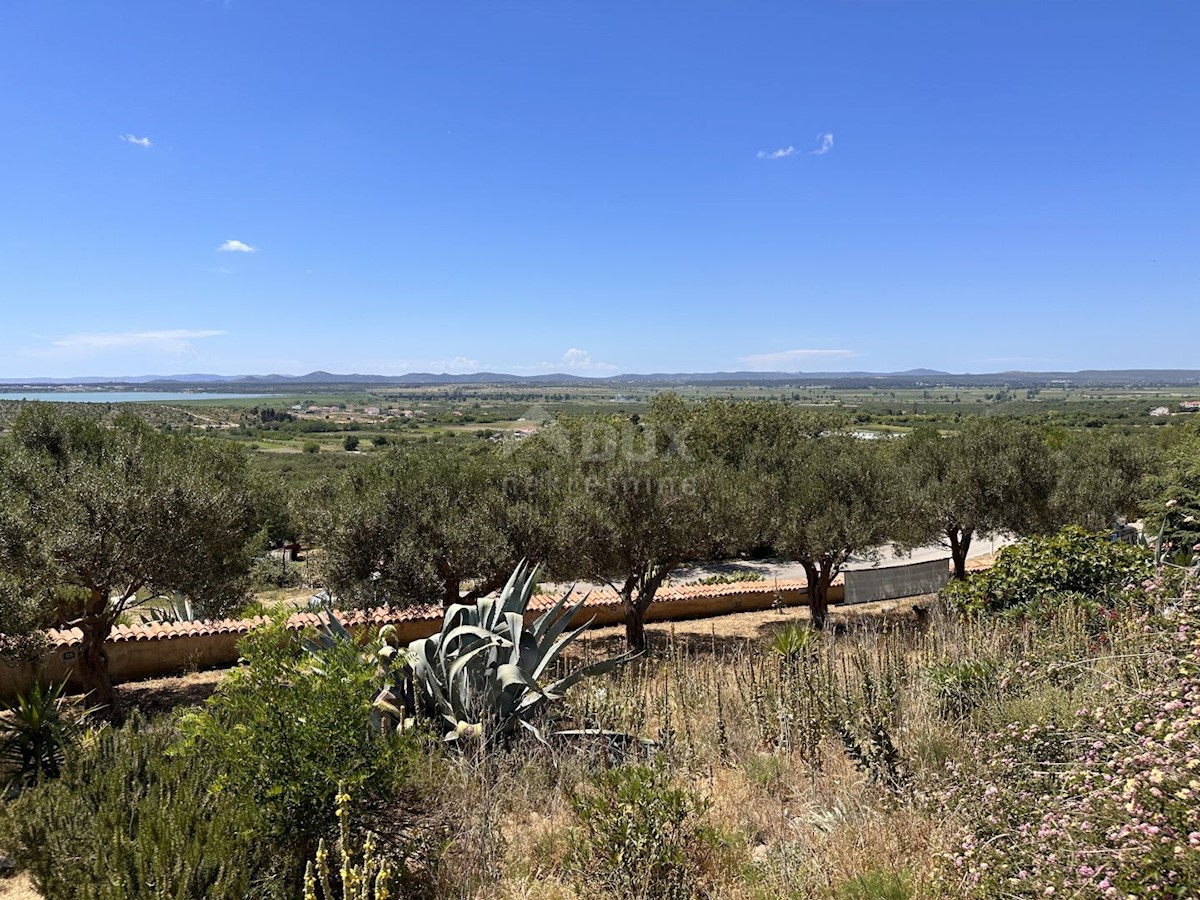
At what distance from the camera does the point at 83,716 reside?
6801mm

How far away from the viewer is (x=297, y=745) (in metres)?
3.23

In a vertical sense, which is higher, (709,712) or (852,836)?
(852,836)

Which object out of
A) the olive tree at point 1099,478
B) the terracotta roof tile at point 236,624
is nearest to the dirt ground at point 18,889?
the terracotta roof tile at point 236,624

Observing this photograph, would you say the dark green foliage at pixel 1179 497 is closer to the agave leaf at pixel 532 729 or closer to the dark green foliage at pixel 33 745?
the agave leaf at pixel 532 729

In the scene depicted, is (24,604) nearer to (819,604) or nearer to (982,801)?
(982,801)

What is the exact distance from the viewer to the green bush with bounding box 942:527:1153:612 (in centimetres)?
823

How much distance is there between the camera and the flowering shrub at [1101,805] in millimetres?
2223

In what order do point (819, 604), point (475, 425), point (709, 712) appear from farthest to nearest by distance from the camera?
point (475, 425) < point (819, 604) < point (709, 712)

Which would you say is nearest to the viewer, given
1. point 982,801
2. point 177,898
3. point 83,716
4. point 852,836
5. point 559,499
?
point 177,898

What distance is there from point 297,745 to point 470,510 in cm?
844

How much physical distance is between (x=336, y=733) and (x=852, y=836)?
2589mm

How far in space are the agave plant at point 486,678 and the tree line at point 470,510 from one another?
4836mm

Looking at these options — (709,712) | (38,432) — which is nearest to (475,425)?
(38,432)

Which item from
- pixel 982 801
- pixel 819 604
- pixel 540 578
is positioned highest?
pixel 982 801
